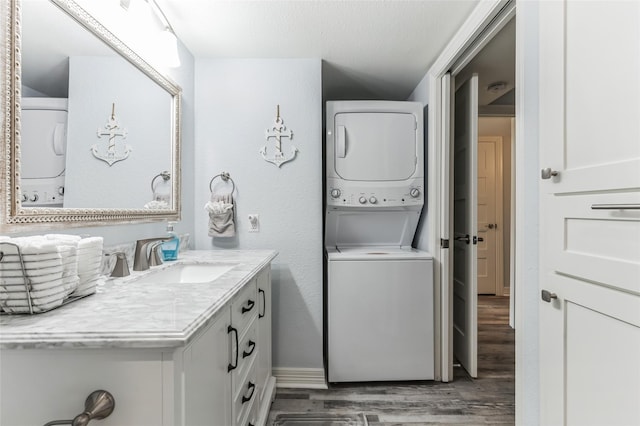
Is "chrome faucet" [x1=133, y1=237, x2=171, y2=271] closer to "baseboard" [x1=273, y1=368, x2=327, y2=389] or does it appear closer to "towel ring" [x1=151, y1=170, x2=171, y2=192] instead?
"towel ring" [x1=151, y1=170, x2=171, y2=192]

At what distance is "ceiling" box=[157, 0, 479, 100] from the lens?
166 centimetres

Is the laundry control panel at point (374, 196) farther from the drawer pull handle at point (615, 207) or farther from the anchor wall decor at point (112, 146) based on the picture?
the drawer pull handle at point (615, 207)

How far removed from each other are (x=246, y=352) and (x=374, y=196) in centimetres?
148

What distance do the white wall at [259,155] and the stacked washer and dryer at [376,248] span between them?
21 cm

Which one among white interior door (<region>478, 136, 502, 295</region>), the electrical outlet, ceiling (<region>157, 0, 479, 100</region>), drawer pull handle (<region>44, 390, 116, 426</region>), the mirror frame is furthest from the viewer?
white interior door (<region>478, 136, 502, 295</region>)

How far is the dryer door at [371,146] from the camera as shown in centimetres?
242

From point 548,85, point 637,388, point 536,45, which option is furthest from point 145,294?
point 536,45

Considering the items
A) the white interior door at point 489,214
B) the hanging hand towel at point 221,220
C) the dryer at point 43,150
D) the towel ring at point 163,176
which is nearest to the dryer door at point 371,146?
the hanging hand towel at point 221,220

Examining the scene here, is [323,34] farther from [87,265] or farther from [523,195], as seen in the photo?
[87,265]

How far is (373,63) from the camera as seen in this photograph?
7.61ft

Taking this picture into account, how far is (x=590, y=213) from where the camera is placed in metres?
0.96

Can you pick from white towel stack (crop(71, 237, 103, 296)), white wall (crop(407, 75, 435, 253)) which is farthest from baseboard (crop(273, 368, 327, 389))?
white towel stack (crop(71, 237, 103, 296))

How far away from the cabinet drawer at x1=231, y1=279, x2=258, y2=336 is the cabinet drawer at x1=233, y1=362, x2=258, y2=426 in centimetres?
23

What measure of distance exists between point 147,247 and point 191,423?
0.91m
